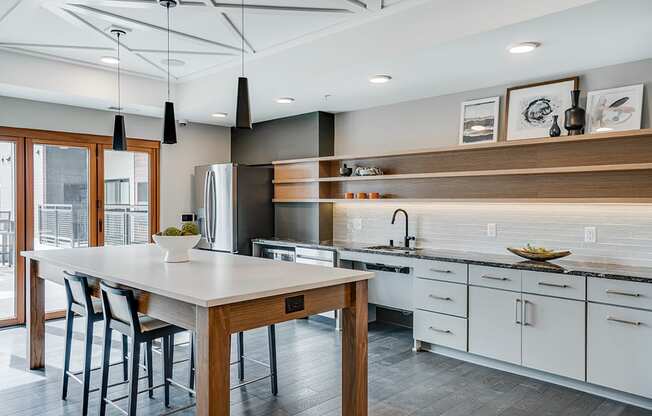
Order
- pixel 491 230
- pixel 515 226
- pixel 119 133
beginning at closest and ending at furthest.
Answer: pixel 119 133
pixel 515 226
pixel 491 230

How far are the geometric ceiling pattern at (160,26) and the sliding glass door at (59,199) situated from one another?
1.15 m

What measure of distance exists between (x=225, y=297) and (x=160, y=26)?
2.47 m

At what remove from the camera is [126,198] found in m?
5.77

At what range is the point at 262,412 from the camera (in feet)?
9.71

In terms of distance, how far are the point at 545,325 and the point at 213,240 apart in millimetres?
3776

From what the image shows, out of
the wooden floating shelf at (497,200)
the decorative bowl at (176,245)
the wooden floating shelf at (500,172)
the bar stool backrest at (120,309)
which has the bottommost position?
the bar stool backrest at (120,309)

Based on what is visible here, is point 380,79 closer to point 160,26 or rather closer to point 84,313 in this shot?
point 160,26

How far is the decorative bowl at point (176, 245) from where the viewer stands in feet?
9.99

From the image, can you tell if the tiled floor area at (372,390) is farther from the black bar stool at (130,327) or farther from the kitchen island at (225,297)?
the kitchen island at (225,297)

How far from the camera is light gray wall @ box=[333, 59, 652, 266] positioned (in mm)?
3527

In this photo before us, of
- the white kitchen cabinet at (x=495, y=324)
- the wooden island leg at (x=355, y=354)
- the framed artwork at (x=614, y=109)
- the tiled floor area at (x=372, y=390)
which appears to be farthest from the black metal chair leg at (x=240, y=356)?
the framed artwork at (x=614, y=109)

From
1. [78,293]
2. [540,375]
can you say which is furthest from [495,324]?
[78,293]

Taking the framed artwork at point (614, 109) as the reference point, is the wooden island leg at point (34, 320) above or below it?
below

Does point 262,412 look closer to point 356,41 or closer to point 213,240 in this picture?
point 356,41
